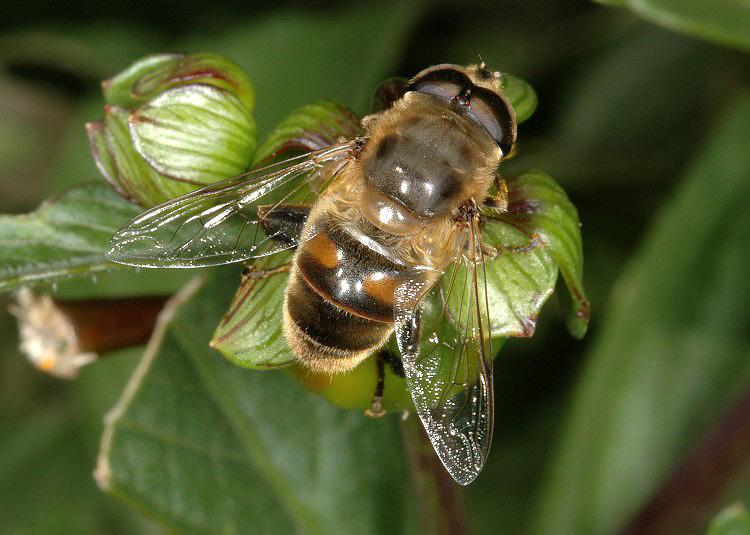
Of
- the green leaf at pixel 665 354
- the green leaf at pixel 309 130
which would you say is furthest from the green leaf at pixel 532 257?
the green leaf at pixel 665 354

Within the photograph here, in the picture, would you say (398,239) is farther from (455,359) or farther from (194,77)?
(194,77)

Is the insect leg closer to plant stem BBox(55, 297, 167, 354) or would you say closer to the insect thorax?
the insect thorax

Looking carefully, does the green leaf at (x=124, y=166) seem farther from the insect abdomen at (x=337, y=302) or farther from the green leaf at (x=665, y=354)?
the green leaf at (x=665, y=354)

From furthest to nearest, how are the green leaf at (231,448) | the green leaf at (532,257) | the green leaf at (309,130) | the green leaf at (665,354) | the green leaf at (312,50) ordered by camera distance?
1. the green leaf at (312,50)
2. the green leaf at (665,354)
3. the green leaf at (231,448)
4. the green leaf at (309,130)
5. the green leaf at (532,257)

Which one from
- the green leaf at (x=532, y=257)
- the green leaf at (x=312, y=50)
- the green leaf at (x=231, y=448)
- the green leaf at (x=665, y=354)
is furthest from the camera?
the green leaf at (x=312, y=50)

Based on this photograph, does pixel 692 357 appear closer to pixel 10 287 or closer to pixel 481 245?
pixel 481 245
